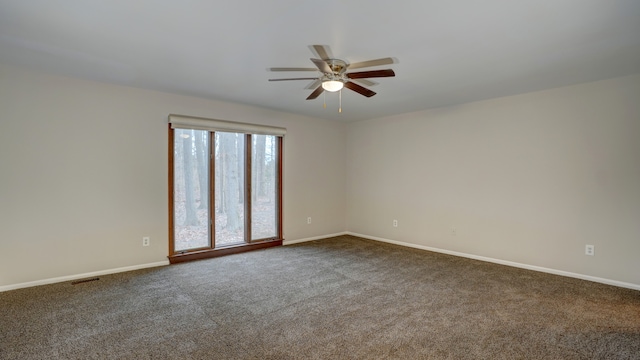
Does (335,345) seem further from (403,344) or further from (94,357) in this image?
(94,357)

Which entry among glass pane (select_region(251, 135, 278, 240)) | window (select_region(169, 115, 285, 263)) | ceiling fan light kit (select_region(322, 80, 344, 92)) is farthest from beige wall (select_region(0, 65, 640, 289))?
ceiling fan light kit (select_region(322, 80, 344, 92))

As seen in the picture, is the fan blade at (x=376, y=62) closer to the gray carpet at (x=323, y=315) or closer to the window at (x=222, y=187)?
the gray carpet at (x=323, y=315)

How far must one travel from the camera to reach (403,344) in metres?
2.18

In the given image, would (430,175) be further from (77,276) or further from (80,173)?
(77,276)

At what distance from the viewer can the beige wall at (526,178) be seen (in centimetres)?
334

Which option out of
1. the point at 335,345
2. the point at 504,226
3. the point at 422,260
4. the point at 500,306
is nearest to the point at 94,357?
the point at 335,345

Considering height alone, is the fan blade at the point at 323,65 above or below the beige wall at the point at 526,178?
above

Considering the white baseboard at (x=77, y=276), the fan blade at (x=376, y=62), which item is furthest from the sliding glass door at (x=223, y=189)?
the fan blade at (x=376, y=62)

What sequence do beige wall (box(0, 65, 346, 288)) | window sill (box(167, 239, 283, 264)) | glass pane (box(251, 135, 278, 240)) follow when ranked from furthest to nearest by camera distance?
glass pane (box(251, 135, 278, 240))
window sill (box(167, 239, 283, 264))
beige wall (box(0, 65, 346, 288))

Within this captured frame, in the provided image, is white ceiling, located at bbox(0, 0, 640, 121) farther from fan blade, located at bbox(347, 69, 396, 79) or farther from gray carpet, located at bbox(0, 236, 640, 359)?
gray carpet, located at bbox(0, 236, 640, 359)

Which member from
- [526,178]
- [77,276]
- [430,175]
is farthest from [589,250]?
[77,276]

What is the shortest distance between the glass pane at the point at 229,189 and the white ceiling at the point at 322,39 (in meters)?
1.21

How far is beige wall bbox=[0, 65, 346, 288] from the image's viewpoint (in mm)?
3166

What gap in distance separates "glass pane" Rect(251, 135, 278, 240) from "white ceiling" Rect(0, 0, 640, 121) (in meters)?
1.49
